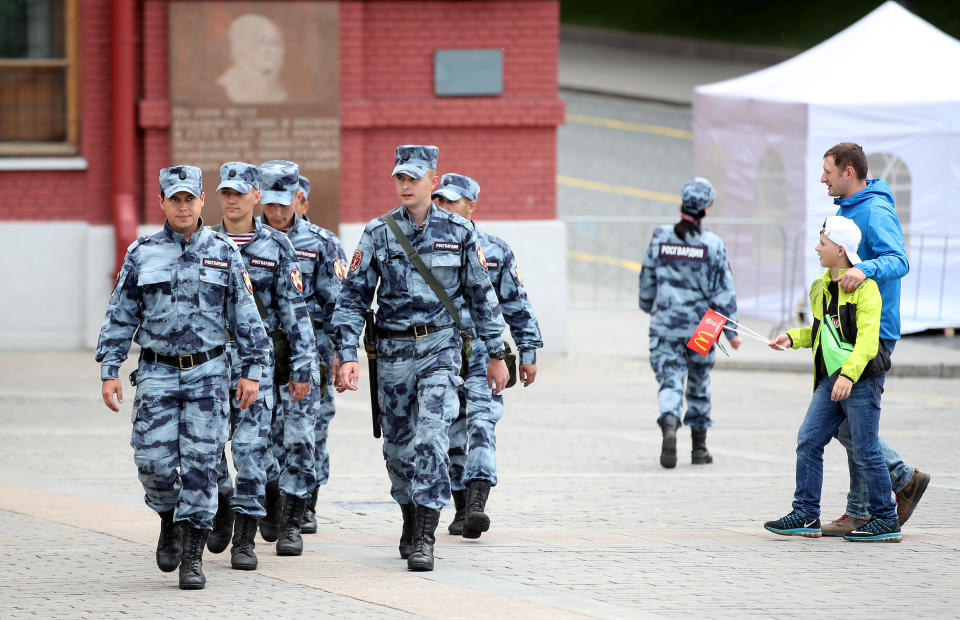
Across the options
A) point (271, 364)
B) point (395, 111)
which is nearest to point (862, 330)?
point (271, 364)

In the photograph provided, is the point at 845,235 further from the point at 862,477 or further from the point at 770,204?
the point at 770,204

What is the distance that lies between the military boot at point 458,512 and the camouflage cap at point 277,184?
1.80m

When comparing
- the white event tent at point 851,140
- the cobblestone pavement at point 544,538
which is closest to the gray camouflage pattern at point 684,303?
the cobblestone pavement at point 544,538

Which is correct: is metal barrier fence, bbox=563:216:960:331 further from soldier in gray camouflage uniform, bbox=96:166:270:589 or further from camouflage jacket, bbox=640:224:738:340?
soldier in gray camouflage uniform, bbox=96:166:270:589

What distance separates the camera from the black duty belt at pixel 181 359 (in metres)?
7.00

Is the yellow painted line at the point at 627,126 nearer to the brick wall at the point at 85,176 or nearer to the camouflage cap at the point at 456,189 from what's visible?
the brick wall at the point at 85,176

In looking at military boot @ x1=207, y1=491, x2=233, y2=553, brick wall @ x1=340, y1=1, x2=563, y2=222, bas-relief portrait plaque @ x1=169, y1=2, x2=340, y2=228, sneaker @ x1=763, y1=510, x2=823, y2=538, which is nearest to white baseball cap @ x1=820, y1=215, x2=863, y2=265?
sneaker @ x1=763, y1=510, x2=823, y2=538

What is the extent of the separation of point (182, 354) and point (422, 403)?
116cm

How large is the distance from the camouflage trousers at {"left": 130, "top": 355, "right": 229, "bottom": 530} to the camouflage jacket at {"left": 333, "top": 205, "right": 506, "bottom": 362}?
775 millimetres

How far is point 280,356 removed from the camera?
767 cm

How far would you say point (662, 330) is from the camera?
10883mm

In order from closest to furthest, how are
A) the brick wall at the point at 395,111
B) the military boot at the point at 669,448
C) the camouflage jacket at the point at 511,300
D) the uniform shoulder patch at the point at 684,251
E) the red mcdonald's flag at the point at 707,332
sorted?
1. the camouflage jacket at the point at 511,300
2. the red mcdonald's flag at the point at 707,332
3. the military boot at the point at 669,448
4. the uniform shoulder patch at the point at 684,251
5. the brick wall at the point at 395,111

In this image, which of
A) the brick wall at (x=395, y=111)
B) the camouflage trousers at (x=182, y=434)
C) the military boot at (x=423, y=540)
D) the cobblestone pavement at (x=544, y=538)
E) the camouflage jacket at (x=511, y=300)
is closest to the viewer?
the cobblestone pavement at (x=544, y=538)

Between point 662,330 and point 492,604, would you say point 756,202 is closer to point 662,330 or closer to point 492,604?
point 662,330
